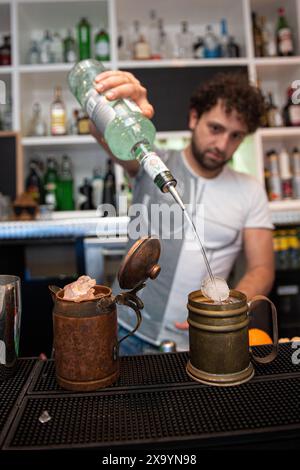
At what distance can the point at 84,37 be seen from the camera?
2330mm

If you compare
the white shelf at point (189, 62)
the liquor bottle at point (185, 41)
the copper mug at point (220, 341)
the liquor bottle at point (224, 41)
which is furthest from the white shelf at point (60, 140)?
the copper mug at point (220, 341)

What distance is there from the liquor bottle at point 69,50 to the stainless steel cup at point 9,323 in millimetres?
2039

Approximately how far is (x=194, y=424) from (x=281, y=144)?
7.97 feet

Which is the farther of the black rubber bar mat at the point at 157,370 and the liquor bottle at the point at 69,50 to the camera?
the liquor bottle at the point at 69,50

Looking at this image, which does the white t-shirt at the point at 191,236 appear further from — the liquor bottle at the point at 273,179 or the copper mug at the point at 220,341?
the liquor bottle at the point at 273,179

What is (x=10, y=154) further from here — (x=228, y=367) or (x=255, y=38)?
(x=228, y=367)

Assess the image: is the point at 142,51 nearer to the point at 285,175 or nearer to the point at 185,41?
the point at 185,41

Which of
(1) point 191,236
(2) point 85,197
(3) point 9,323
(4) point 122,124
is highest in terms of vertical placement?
(2) point 85,197

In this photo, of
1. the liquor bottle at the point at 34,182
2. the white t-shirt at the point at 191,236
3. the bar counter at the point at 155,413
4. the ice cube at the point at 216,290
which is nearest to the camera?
the bar counter at the point at 155,413

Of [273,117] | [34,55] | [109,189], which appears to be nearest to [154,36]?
[34,55]

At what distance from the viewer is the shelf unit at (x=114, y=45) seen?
2.16 meters

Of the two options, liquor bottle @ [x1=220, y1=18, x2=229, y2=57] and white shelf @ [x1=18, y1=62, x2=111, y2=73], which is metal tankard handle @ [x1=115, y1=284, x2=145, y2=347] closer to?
white shelf @ [x1=18, y1=62, x2=111, y2=73]

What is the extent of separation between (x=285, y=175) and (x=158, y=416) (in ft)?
7.11

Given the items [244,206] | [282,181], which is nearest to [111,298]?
[244,206]
